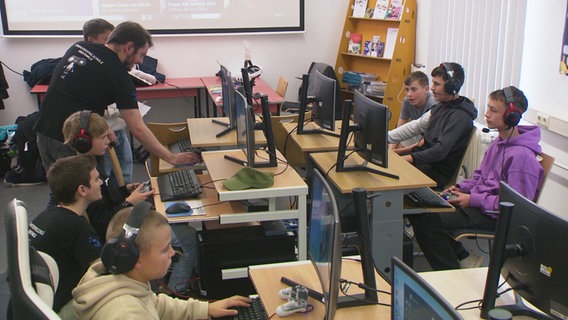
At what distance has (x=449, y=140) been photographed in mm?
3572

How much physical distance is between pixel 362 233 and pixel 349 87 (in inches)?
195

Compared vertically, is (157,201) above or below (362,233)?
below


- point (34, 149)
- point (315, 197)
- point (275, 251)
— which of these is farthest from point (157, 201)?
point (34, 149)

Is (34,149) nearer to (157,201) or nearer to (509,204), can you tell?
(157,201)

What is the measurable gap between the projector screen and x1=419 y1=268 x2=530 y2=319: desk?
493 centimetres

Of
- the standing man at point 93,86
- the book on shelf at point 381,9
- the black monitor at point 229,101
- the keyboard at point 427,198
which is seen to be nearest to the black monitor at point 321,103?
the black monitor at point 229,101

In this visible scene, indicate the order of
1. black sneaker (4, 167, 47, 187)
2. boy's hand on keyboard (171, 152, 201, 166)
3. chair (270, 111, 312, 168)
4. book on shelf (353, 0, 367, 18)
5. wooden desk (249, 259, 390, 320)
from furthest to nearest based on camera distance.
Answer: book on shelf (353, 0, 367, 18)
black sneaker (4, 167, 47, 187)
chair (270, 111, 312, 168)
boy's hand on keyboard (171, 152, 201, 166)
wooden desk (249, 259, 390, 320)

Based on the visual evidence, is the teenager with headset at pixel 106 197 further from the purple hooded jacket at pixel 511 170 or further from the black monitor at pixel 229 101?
the purple hooded jacket at pixel 511 170

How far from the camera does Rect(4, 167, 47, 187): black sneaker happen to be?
5371 mm

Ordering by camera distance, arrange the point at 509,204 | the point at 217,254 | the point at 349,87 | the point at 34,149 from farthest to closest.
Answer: the point at 349,87 < the point at 34,149 < the point at 217,254 < the point at 509,204

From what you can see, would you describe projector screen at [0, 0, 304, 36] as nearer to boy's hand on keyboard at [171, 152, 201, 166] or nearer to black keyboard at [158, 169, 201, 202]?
boy's hand on keyboard at [171, 152, 201, 166]

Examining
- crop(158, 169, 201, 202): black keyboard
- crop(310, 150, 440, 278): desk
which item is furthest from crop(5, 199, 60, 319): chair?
crop(310, 150, 440, 278): desk

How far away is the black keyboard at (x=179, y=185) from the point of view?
3.07 m

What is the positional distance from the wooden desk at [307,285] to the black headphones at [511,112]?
1272 mm
